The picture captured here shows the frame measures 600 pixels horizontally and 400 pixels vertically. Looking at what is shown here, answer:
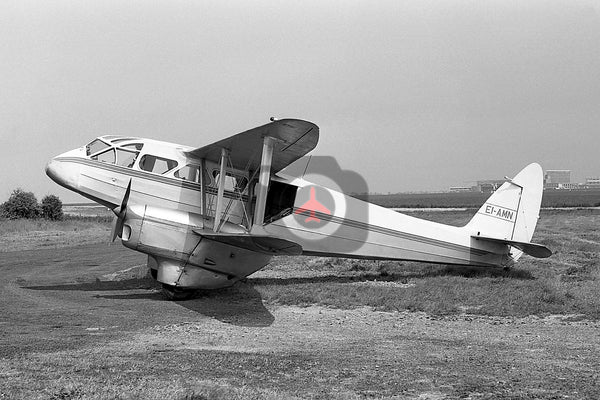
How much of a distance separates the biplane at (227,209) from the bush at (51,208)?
31654 millimetres

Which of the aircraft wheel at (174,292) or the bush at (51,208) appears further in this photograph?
the bush at (51,208)

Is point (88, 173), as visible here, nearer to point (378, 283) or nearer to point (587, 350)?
point (378, 283)

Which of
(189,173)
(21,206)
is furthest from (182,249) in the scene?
(21,206)

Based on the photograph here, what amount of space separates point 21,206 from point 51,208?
2.42 meters

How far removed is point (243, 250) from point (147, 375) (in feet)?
19.4

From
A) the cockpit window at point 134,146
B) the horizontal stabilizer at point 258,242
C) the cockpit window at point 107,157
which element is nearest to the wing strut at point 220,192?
the horizontal stabilizer at point 258,242

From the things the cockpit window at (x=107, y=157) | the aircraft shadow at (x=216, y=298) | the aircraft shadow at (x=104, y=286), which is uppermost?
the cockpit window at (x=107, y=157)

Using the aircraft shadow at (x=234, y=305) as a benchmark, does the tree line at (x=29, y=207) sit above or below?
below

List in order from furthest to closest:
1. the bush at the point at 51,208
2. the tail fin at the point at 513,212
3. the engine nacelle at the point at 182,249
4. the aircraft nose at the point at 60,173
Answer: the bush at the point at 51,208 → the tail fin at the point at 513,212 → the aircraft nose at the point at 60,173 → the engine nacelle at the point at 182,249

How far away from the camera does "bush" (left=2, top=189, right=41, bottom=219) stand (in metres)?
38.4

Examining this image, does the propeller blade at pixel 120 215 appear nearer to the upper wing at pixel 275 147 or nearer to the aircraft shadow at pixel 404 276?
the upper wing at pixel 275 147

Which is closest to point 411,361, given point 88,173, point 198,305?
point 198,305

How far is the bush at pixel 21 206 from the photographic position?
126 ft

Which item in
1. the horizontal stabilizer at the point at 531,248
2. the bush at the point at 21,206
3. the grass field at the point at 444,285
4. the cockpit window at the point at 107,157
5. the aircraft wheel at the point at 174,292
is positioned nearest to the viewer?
the grass field at the point at 444,285
